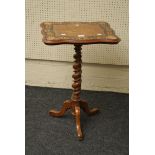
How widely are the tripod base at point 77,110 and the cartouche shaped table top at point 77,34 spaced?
0.58 meters

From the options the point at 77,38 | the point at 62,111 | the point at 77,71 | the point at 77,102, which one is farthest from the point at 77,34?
the point at 62,111

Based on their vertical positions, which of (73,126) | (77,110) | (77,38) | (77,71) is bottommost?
(73,126)

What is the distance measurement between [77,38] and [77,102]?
24.1 inches

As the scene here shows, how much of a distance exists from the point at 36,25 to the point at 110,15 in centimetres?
70

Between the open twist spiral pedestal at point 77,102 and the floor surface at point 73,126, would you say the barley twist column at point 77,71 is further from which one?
the floor surface at point 73,126

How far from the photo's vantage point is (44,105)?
262cm

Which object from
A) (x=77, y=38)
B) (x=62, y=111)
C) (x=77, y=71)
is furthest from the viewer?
(x=62, y=111)

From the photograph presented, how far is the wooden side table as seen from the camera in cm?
188

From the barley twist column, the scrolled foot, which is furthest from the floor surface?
the barley twist column

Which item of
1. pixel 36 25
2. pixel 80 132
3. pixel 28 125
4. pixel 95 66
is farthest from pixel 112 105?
pixel 36 25

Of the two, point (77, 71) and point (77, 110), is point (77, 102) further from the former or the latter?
point (77, 71)

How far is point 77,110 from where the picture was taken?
2252mm

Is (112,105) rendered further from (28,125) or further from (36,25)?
(36,25)

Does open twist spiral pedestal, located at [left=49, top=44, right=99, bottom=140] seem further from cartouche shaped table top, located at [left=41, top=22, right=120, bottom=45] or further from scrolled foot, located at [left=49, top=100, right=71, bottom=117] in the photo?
cartouche shaped table top, located at [left=41, top=22, right=120, bottom=45]
